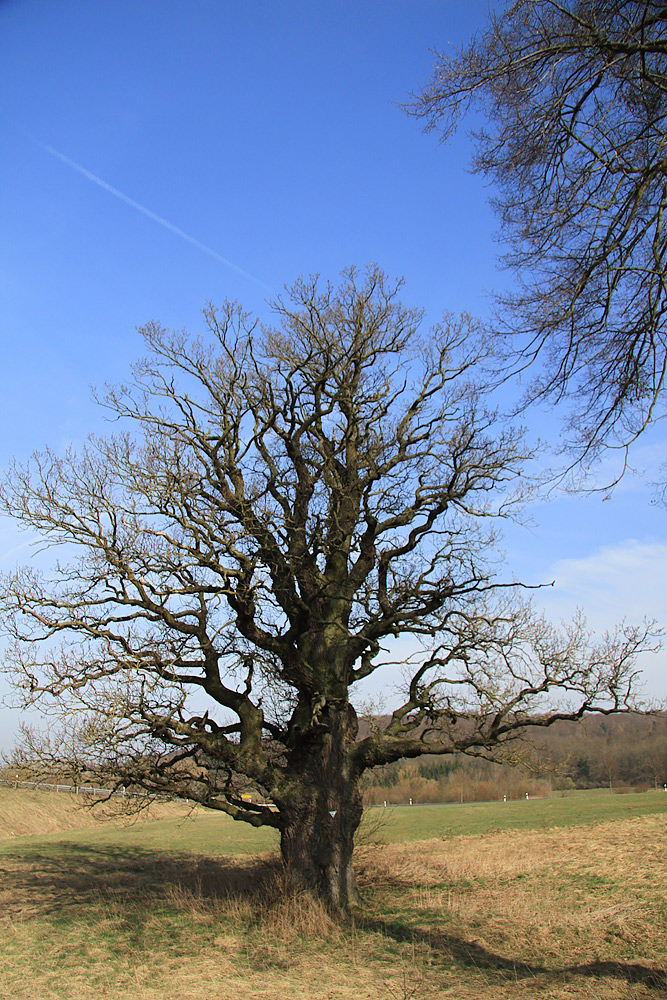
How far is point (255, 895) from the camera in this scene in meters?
12.8

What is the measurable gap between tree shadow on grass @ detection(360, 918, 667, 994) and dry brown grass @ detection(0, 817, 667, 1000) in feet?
0.12

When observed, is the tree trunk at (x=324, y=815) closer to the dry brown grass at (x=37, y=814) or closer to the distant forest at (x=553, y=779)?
the dry brown grass at (x=37, y=814)

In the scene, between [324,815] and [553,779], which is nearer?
[324,815]

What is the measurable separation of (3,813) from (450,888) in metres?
25.5

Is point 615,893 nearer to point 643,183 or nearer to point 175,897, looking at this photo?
point 175,897

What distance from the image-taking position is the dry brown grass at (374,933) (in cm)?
873

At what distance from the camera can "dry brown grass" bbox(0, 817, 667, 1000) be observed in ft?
28.6

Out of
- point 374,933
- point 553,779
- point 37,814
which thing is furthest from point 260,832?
point 553,779

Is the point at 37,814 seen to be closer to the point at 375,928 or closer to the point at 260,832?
the point at 260,832

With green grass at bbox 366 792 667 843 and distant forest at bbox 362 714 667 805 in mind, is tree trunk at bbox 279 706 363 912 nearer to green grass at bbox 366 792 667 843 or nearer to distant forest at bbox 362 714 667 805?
green grass at bbox 366 792 667 843

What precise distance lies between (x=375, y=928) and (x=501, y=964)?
8.77 ft

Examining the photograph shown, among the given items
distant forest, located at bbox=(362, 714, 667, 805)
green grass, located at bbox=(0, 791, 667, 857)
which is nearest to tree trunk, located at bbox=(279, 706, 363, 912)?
green grass, located at bbox=(0, 791, 667, 857)

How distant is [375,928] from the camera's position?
37.3 feet

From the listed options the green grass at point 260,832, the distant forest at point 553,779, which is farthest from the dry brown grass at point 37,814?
the distant forest at point 553,779
